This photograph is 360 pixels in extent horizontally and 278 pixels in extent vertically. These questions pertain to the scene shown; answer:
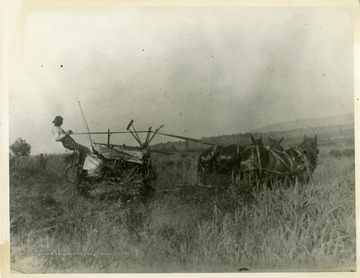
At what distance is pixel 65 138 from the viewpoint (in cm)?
266

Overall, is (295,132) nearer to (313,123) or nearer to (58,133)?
(313,123)

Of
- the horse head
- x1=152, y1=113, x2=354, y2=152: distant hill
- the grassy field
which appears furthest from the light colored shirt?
the horse head

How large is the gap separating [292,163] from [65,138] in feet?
4.59

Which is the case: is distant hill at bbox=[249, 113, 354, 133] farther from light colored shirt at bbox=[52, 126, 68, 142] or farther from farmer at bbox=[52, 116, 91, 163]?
light colored shirt at bbox=[52, 126, 68, 142]

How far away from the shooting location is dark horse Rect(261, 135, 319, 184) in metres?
2.66

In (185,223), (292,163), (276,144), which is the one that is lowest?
(185,223)

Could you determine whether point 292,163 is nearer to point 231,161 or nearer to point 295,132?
point 295,132

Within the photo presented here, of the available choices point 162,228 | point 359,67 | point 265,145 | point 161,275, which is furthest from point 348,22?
point 161,275

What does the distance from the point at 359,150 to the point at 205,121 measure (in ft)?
3.16

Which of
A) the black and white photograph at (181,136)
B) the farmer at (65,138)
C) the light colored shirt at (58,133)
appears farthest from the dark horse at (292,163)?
the light colored shirt at (58,133)

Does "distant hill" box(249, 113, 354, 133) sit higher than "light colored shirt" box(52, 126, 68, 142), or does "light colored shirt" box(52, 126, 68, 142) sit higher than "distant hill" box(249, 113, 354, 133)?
"distant hill" box(249, 113, 354, 133)

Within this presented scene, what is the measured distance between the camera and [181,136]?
2.66 metres

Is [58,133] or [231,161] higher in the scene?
[58,133]

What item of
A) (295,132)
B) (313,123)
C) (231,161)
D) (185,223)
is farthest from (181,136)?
(313,123)
